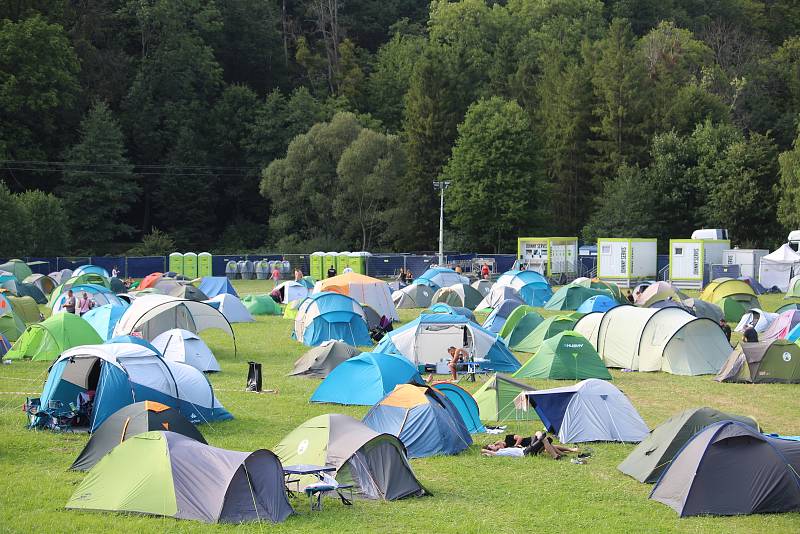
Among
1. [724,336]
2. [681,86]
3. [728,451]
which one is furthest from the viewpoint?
[681,86]

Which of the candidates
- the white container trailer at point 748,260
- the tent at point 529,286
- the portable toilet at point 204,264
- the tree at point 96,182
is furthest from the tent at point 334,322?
the tree at point 96,182

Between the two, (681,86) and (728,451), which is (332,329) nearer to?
(728,451)

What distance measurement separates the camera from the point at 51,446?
1498cm

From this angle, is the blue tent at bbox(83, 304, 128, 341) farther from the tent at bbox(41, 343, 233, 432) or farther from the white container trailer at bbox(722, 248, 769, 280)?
the white container trailer at bbox(722, 248, 769, 280)

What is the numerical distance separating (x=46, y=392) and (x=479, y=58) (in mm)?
70750

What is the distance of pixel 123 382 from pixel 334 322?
39.0ft

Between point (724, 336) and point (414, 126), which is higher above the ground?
point (414, 126)

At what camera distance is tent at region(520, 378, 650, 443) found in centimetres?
1545

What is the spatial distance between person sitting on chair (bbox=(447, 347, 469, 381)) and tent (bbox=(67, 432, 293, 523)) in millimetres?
10169

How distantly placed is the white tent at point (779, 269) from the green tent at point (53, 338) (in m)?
35.2

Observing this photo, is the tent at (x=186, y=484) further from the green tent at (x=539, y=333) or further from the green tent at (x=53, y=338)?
the green tent at (x=539, y=333)

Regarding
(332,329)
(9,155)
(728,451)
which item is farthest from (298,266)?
(728,451)

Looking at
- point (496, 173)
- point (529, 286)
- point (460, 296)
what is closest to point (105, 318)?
point (460, 296)

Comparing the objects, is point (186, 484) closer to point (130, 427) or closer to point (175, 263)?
point (130, 427)
